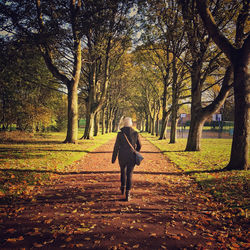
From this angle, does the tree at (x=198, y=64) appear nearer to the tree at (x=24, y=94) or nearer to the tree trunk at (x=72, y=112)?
the tree trunk at (x=72, y=112)

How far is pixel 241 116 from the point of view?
6914mm

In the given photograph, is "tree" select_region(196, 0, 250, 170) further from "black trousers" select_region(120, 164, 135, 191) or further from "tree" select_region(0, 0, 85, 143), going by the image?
"tree" select_region(0, 0, 85, 143)

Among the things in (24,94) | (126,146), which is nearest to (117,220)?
(126,146)

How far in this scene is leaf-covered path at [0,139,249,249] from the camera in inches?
114

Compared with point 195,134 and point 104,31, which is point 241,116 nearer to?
point 195,134

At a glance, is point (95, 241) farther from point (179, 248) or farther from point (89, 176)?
point (89, 176)

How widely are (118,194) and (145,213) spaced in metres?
1.22

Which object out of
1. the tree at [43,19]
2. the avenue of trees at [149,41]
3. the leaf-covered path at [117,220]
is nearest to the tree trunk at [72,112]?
the avenue of trees at [149,41]

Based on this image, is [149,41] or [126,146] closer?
[126,146]

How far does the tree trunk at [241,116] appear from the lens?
682cm

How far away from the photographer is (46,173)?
678 centimetres

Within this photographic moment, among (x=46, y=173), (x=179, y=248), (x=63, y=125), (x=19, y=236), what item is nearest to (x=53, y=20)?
(x=46, y=173)

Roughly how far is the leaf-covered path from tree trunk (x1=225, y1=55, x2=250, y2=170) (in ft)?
8.88

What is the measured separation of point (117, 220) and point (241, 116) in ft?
20.2
